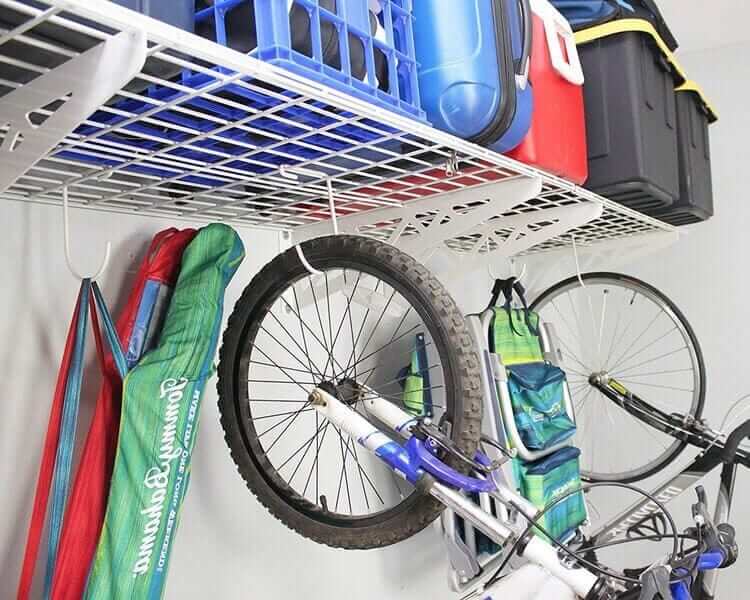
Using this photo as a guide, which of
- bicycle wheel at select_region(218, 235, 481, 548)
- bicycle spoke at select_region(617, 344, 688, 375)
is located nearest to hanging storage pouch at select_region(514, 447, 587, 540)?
bicycle wheel at select_region(218, 235, 481, 548)

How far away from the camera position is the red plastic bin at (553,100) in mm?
1094

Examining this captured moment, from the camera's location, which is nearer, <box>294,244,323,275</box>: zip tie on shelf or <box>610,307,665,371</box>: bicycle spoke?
<box>294,244,323,275</box>: zip tie on shelf

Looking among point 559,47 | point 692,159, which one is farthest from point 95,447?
point 692,159

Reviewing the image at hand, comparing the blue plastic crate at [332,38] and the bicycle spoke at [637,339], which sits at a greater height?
the blue plastic crate at [332,38]

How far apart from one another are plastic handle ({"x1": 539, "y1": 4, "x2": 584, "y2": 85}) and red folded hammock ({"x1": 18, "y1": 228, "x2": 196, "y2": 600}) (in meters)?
0.67

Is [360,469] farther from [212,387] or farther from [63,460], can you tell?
[63,460]

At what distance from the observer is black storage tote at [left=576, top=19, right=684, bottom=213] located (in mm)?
1317

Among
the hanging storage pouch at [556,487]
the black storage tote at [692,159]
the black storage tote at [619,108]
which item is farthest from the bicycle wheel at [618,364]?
the black storage tote at [619,108]

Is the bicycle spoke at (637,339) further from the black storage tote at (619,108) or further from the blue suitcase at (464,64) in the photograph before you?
the blue suitcase at (464,64)

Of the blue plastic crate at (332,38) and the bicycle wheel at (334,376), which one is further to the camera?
the bicycle wheel at (334,376)

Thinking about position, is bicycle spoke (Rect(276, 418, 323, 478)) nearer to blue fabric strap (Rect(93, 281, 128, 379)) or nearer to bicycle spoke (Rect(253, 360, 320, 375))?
bicycle spoke (Rect(253, 360, 320, 375))

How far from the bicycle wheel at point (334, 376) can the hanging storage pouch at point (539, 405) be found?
189 mm

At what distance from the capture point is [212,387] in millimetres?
1206

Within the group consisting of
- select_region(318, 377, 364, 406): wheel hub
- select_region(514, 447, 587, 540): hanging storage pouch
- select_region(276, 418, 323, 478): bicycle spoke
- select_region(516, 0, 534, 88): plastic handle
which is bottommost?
select_region(514, 447, 587, 540): hanging storage pouch
